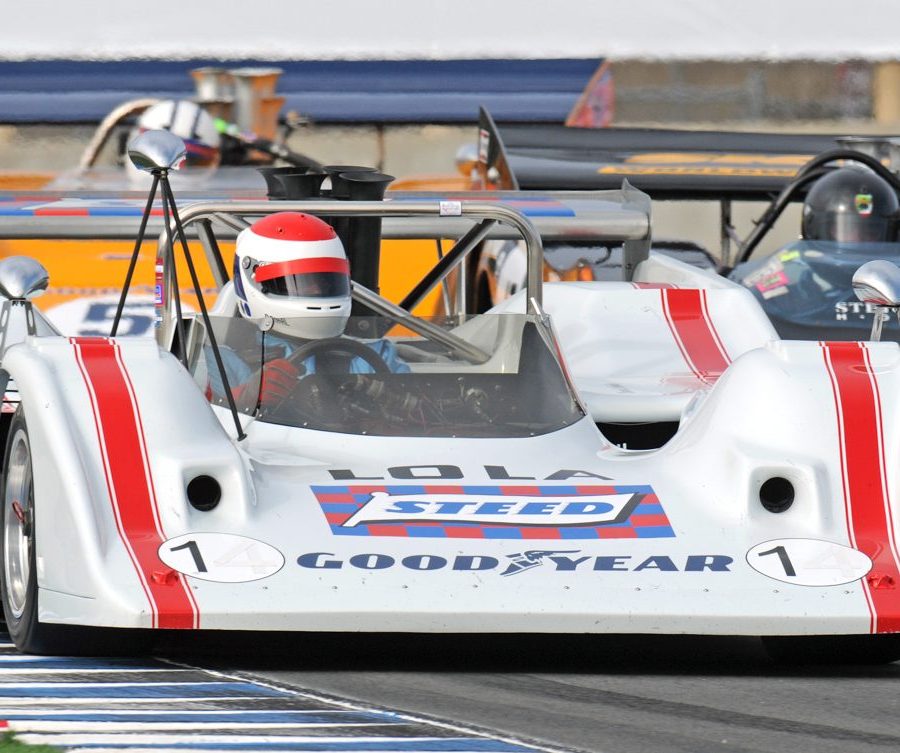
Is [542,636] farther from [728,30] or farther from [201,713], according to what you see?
[728,30]

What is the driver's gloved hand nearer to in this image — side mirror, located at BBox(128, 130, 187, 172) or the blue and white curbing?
side mirror, located at BBox(128, 130, 187, 172)

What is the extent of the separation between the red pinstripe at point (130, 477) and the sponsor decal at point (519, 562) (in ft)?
1.03

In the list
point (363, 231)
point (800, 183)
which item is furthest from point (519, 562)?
point (800, 183)

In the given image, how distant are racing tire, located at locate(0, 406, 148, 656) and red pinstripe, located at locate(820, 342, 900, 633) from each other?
1671mm

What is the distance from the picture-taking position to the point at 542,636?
5.21 m

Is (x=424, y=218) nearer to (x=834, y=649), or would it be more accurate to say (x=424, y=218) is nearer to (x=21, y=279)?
(x=21, y=279)

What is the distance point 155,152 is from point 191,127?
735 cm

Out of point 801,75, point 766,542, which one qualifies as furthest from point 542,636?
point 801,75

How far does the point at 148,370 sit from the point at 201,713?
1262 millimetres

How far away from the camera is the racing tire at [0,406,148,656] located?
467 centimetres

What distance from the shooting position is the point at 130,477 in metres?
4.82

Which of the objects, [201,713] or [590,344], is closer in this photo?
[201,713]

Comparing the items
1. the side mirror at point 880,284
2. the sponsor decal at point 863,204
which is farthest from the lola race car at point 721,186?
the side mirror at point 880,284

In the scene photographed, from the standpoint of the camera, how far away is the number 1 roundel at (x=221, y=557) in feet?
15.0
